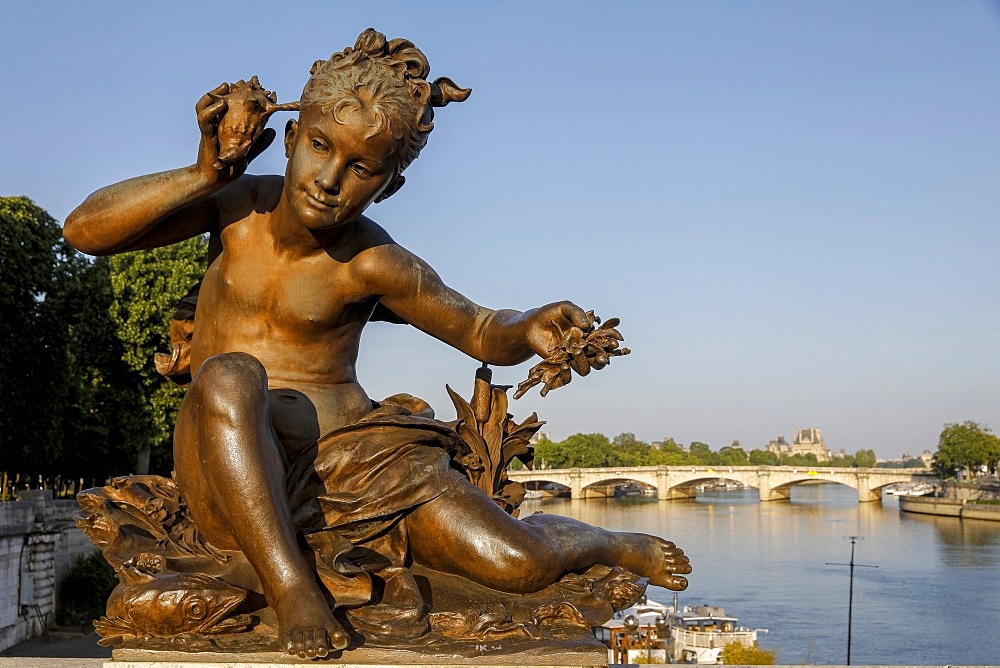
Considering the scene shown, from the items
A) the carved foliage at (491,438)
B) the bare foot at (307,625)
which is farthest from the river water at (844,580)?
the bare foot at (307,625)

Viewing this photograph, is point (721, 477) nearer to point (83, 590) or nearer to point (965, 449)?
point (965, 449)

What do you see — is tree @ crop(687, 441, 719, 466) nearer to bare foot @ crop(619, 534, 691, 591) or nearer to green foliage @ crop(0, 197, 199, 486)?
green foliage @ crop(0, 197, 199, 486)

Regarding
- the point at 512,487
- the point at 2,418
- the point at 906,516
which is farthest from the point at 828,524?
the point at 512,487

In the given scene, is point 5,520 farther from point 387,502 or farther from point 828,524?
point 828,524

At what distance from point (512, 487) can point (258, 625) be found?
1217 mm

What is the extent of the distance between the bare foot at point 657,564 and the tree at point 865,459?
18100cm

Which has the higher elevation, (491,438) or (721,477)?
(491,438)

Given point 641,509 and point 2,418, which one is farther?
point 641,509

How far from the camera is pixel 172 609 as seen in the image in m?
3.46

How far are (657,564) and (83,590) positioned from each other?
83.0ft

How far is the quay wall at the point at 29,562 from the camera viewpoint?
22.5 meters

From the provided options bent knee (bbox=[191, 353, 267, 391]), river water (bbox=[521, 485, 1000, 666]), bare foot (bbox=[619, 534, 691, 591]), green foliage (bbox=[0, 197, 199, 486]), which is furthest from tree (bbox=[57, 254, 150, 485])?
bent knee (bbox=[191, 353, 267, 391])

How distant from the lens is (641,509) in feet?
226

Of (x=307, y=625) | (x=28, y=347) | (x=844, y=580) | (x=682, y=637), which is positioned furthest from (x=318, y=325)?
(x=844, y=580)
